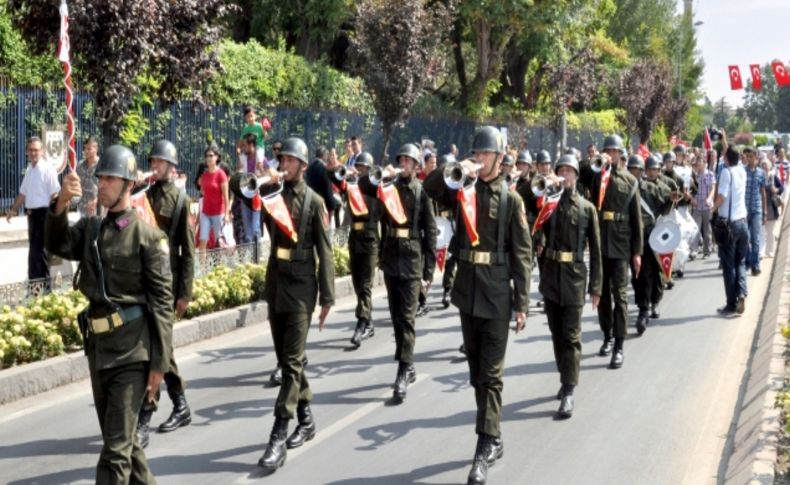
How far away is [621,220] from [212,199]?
282 inches

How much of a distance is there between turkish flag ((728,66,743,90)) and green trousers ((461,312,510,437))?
51.3 m

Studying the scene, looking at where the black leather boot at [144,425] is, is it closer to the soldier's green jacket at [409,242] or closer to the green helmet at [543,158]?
the soldier's green jacket at [409,242]

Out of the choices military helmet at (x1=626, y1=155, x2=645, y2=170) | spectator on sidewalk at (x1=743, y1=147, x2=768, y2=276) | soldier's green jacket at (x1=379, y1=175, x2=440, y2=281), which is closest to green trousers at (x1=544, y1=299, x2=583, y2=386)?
soldier's green jacket at (x1=379, y1=175, x2=440, y2=281)

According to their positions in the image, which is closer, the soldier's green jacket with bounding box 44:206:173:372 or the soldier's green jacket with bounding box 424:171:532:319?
the soldier's green jacket with bounding box 44:206:173:372

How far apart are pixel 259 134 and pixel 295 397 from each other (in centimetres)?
1185

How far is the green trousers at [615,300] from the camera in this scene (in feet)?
35.4

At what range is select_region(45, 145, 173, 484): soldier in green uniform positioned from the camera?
18.3 feet

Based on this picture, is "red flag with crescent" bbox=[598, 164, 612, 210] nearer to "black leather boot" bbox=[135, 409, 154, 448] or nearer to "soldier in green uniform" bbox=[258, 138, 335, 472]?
"soldier in green uniform" bbox=[258, 138, 335, 472]

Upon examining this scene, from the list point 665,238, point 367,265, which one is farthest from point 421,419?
point 665,238

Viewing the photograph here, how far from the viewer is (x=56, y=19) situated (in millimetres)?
12883

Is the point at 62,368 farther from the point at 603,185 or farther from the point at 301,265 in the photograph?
the point at 603,185

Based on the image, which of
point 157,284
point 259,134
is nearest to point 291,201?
point 157,284

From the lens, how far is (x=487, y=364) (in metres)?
7.17

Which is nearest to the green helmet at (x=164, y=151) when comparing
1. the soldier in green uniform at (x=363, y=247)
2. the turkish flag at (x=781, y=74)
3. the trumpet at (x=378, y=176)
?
the trumpet at (x=378, y=176)
